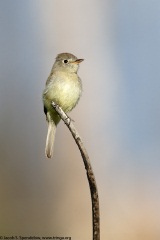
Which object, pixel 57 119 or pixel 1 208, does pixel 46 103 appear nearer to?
pixel 57 119

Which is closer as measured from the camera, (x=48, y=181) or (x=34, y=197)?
(x=34, y=197)

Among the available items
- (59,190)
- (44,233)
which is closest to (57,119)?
(44,233)

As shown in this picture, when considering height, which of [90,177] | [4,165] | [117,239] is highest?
[4,165]

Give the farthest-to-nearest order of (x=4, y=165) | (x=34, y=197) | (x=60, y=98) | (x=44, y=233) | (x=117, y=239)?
1. (x=4, y=165)
2. (x=34, y=197)
3. (x=44, y=233)
4. (x=117, y=239)
5. (x=60, y=98)

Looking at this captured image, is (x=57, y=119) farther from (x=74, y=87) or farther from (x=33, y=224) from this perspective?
(x=33, y=224)

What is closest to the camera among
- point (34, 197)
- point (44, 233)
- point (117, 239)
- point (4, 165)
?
point (117, 239)

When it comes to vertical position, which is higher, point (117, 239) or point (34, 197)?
point (34, 197)
